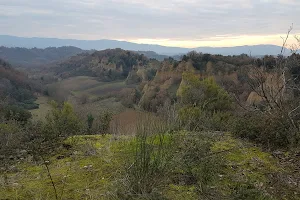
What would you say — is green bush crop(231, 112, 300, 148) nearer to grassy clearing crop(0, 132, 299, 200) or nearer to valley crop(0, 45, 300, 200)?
valley crop(0, 45, 300, 200)

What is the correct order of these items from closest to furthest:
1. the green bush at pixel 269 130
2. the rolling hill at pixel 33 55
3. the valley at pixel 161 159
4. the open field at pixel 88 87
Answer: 1. the valley at pixel 161 159
2. the green bush at pixel 269 130
3. the open field at pixel 88 87
4. the rolling hill at pixel 33 55

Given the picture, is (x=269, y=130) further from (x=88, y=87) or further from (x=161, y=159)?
(x=88, y=87)

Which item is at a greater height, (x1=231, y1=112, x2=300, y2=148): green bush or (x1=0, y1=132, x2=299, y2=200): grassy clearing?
(x1=231, y1=112, x2=300, y2=148): green bush

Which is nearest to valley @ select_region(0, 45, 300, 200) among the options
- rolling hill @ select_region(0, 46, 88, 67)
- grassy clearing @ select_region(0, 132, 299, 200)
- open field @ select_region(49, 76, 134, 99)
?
grassy clearing @ select_region(0, 132, 299, 200)

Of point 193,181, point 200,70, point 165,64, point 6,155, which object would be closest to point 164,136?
point 193,181

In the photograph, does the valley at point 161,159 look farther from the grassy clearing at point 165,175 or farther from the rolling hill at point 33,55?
the rolling hill at point 33,55

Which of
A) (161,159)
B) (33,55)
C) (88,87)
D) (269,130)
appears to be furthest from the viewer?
(33,55)

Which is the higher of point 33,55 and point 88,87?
point 33,55

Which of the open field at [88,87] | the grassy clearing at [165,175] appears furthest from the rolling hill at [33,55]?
the grassy clearing at [165,175]

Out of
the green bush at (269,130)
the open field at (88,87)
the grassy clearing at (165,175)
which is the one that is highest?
the green bush at (269,130)

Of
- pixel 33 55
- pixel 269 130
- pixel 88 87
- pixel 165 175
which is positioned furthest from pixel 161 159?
pixel 33 55

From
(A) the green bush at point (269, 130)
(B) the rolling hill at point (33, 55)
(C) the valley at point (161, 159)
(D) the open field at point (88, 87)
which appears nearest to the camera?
(C) the valley at point (161, 159)

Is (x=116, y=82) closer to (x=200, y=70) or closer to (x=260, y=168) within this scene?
(x=200, y=70)

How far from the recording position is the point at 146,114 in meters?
3.01
